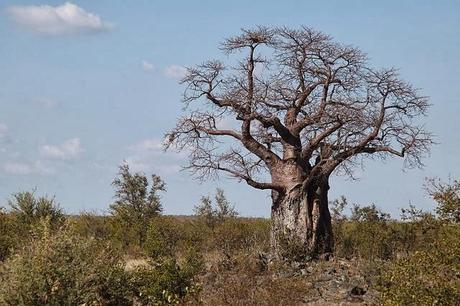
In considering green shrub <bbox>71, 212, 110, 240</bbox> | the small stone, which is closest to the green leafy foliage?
green shrub <bbox>71, 212, 110, 240</bbox>

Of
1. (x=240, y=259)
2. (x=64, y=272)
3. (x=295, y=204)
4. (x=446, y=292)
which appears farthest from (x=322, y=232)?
(x=446, y=292)

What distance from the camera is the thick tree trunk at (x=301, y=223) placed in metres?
22.6

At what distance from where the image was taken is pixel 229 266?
21.6 metres

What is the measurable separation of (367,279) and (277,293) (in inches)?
255

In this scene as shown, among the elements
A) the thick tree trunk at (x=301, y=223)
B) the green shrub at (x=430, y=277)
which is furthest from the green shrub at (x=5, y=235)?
the green shrub at (x=430, y=277)

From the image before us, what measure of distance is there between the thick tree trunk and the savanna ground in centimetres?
27

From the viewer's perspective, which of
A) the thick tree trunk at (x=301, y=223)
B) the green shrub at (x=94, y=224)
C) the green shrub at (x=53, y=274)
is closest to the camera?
the green shrub at (x=53, y=274)

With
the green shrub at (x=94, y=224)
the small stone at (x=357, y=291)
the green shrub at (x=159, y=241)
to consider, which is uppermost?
the green shrub at (x=94, y=224)

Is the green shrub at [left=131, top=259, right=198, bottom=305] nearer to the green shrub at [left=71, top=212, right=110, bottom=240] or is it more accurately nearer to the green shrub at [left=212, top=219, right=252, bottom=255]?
the green shrub at [left=212, top=219, right=252, bottom=255]

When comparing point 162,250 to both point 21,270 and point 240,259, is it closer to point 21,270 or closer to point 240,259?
point 240,259

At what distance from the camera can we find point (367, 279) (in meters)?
19.7

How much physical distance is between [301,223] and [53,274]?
11104 mm

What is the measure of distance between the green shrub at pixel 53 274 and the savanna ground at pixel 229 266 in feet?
0.06

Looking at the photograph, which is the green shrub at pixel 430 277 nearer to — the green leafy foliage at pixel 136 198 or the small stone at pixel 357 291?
the small stone at pixel 357 291
